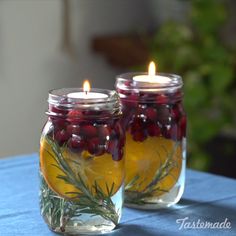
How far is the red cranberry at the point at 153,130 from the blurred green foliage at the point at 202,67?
1377mm

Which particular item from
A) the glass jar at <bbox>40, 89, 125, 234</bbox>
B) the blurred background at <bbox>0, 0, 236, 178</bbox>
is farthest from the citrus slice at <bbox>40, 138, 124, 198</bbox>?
the blurred background at <bbox>0, 0, 236, 178</bbox>

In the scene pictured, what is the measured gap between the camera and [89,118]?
963mm

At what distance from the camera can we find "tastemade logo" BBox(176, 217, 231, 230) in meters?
1.01

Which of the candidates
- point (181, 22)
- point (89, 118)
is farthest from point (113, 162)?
point (181, 22)

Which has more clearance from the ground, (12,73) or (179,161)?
(179,161)

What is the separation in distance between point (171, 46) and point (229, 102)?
0.29 meters

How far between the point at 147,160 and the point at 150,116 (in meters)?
0.06

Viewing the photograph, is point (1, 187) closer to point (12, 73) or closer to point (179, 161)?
point (179, 161)

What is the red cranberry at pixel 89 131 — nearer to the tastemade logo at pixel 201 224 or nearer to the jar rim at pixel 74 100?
the jar rim at pixel 74 100

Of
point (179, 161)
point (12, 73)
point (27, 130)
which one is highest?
point (179, 161)

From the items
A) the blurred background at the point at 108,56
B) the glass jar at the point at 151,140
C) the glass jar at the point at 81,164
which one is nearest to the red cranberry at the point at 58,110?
the glass jar at the point at 81,164

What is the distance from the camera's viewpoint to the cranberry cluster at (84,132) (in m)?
0.96

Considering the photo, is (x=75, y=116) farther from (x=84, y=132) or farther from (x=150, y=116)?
(x=150, y=116)

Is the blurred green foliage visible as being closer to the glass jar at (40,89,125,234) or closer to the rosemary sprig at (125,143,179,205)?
the rosemary sprig at (125,143,179,205)
